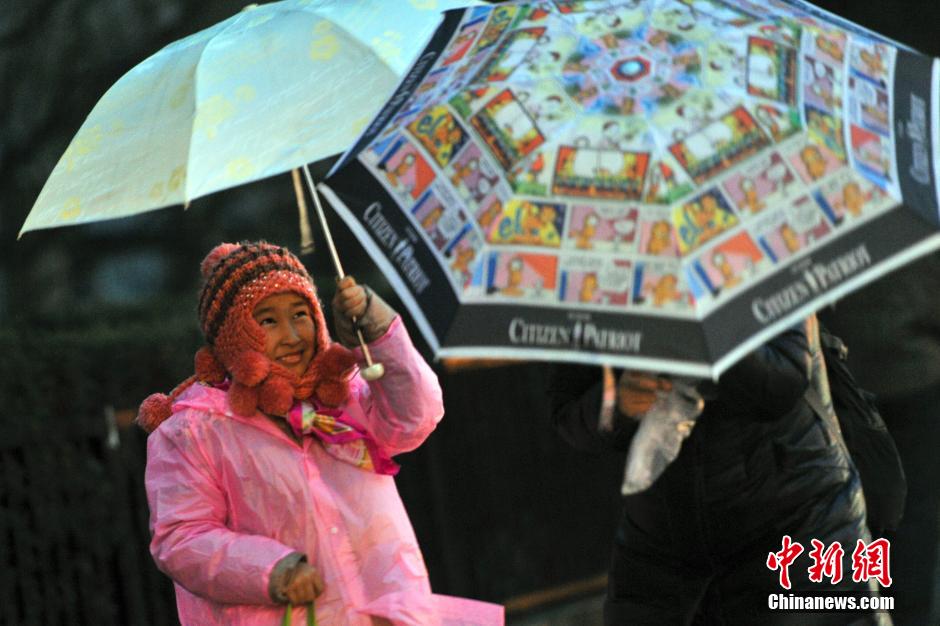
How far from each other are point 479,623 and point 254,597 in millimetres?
621

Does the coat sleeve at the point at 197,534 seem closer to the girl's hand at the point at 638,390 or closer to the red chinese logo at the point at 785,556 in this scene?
the girl's hand at the point at 638,390

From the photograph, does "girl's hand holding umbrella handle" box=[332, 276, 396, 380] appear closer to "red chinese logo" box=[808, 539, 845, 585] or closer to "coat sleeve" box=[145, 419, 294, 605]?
"coat sleeve" box=[145, 419, 294, 605]

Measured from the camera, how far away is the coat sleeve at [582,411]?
4.83m

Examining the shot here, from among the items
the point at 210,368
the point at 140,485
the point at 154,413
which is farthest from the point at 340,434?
the point at 140,485

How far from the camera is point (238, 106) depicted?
4.95 metres

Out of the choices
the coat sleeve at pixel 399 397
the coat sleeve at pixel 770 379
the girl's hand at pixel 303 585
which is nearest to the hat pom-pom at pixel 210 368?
the coat sleeve at pixel 399 397

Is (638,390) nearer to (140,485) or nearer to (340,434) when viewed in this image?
(340,434)

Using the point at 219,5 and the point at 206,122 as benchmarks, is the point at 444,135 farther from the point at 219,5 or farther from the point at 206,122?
the point at 219,5

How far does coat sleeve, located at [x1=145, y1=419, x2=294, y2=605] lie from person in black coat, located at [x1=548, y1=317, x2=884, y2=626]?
91 centimetres

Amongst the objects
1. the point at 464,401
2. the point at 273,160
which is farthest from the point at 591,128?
the point at 464,401

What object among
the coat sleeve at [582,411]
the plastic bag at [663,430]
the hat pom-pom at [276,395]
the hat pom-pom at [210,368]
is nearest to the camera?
the plastic bag at [663,430]

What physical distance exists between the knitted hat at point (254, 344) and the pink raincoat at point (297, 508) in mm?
87

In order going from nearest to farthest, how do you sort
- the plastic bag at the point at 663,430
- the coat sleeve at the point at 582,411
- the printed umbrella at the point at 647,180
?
1. the printed umbrella at the point at 647,180
2. the plastic bag at the point at 663,430
3. the coat sleeve at the point at 582,411

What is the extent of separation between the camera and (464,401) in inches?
355
